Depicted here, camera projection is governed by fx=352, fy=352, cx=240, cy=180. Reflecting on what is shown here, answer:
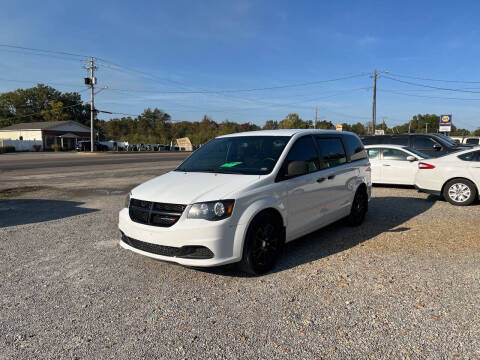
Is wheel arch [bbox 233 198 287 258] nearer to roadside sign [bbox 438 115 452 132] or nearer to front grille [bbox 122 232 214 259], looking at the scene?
front grille [bbox 122 232 214 259]

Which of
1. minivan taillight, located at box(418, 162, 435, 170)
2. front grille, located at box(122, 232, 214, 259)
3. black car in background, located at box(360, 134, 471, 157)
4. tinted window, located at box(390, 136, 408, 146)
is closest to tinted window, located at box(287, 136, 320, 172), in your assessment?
front grille, located at box(122, 232, 214, 259)

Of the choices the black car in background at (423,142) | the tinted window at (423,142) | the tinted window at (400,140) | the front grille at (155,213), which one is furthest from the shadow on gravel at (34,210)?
the tinted window at (423,142)

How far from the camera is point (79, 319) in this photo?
327 cm

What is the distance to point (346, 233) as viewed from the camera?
6.05 metres

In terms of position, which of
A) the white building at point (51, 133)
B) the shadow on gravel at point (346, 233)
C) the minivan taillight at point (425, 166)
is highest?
the white building at point (51, 133)

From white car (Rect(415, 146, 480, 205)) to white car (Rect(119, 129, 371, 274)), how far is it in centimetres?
406

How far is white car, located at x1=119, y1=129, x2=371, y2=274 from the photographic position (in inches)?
148

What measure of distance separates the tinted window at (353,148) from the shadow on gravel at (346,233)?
1236 mm

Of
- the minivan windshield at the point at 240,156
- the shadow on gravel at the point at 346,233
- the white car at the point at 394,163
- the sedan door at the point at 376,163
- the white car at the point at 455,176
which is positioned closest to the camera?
the minivan windshield at the point at 240,156

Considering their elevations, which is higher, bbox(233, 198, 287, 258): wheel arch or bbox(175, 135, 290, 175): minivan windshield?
bbox(175, 135, 290, 175): minivan windshield

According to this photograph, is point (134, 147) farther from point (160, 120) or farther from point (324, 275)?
point (324, 275)

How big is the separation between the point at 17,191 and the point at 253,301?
10.9 meters

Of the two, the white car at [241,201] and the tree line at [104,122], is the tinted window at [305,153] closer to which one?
the white car at [241,201]

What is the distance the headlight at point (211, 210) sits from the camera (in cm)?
372
